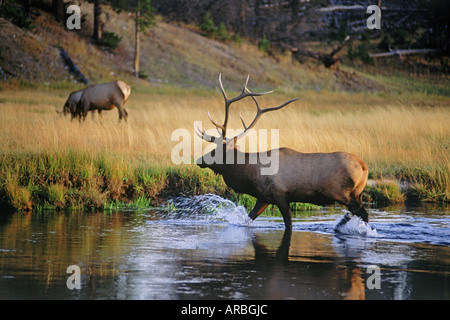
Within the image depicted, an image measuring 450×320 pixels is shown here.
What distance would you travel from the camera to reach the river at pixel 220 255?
246 inches

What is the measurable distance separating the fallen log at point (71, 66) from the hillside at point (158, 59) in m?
0.32

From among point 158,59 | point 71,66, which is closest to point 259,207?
point 71,66

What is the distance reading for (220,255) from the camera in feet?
25.5

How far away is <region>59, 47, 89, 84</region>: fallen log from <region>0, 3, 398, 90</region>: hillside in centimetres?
32

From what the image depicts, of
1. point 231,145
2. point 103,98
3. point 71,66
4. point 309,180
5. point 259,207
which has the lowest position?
point 259,207

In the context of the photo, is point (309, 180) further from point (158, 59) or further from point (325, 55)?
point (325, 55)

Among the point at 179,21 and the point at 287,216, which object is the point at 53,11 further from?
the point at 287,216

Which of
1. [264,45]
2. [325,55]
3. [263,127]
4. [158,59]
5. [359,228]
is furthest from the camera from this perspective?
[264,45]

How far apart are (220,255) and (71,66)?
27.6 meters

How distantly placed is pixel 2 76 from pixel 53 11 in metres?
11.1

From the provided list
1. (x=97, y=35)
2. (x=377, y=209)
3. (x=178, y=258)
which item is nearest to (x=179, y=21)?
(x=97, y=35)

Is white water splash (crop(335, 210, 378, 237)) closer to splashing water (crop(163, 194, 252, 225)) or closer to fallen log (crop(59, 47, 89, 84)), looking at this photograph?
splashing water (crop(163, 194, 252, 225))

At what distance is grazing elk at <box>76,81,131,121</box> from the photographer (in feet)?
64.2

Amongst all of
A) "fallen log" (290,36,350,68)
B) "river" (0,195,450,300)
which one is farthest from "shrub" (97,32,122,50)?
"river" (0,195,450,300)
